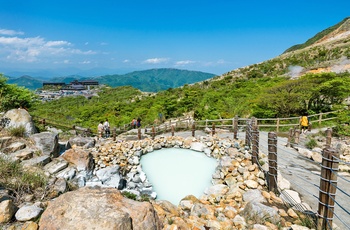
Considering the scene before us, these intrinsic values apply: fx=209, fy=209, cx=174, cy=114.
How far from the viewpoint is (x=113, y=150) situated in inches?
389

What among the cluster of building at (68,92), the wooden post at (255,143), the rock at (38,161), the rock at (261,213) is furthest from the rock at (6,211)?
the cluster of building at (68,92)

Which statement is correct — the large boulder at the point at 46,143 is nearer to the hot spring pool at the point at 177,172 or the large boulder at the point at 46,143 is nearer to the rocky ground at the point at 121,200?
the rocky ground at the point at 121,200

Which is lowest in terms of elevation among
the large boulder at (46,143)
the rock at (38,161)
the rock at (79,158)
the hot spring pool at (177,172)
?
the hot spring pool at (177,172)

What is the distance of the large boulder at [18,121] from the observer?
8087mm

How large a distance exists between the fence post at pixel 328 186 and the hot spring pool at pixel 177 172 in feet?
14.2

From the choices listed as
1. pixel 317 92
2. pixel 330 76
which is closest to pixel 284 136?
pixel 317 92

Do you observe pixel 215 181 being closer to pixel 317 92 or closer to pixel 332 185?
pixel 332 185

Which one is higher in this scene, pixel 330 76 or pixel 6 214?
pixel 330 76

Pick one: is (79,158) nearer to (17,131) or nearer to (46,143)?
(46,143)

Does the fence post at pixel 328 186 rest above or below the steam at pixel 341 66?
below

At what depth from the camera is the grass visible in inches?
155

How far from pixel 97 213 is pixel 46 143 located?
5.50 meters

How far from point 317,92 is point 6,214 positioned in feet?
57.9

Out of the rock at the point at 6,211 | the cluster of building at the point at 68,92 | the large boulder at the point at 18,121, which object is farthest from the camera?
the cluster of building at the point at 68,92
